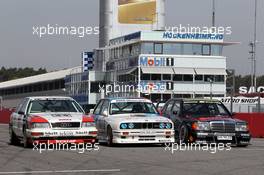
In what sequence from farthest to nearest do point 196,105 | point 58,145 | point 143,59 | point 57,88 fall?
1. point 57,88
2. point 143,59
3. point 196,105
4. point 58,145

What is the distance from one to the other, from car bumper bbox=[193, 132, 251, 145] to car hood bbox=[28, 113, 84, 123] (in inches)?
140

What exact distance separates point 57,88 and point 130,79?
76.5 feet

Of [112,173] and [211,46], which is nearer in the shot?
[112,173]

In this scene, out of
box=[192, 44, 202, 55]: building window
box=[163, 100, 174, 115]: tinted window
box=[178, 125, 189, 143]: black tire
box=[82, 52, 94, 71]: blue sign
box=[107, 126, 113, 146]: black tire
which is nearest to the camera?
box=[107, 126, 113, 146]: black tire

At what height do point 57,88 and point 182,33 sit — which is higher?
point 182,33

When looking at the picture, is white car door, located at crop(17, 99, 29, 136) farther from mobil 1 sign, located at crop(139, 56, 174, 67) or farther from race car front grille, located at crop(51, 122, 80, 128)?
mobil 1 sign, located at crop(139, 56, 174, 67)

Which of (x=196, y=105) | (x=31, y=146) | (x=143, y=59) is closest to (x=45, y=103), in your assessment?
(x=31, y=146)

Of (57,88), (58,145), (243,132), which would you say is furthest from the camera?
(57,88)

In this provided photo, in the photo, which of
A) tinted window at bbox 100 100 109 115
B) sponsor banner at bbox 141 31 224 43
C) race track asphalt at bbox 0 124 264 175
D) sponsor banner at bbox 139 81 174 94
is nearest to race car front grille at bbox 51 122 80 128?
race track asphalt at bbox 0 124 264 175

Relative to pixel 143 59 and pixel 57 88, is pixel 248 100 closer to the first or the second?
pixel 143 59

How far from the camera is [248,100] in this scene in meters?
59.4

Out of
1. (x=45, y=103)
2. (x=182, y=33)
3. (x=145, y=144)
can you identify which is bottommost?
(x=145, y=144)

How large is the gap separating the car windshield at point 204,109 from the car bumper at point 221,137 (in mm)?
1255

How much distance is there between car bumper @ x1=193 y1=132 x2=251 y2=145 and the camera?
19750 mm
